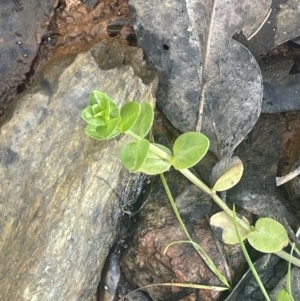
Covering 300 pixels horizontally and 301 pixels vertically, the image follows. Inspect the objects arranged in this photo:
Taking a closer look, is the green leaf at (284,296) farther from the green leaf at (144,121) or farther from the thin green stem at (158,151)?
the green leaf at (144,121)

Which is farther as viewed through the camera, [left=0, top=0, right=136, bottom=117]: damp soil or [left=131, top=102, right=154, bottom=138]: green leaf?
[left=0, top=0, right=136, bottom=117]: damp soil

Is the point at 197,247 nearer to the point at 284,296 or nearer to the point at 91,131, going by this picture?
the point at 284,296

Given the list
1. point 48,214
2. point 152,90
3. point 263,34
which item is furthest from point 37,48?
point 263,34

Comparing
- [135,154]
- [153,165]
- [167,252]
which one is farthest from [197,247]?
[135,154]

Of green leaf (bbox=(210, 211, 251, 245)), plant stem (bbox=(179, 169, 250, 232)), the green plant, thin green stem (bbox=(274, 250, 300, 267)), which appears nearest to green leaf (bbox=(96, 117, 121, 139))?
the green plant

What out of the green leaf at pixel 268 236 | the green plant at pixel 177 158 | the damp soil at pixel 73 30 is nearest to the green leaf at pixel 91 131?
the green plant at pixel 177 158

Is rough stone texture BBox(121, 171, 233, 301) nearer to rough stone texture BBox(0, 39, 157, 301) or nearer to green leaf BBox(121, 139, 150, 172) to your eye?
rough stone texture BBox(0, 39, 157, 301)

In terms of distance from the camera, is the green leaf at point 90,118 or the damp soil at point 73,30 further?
the damp soil at point 73,30
